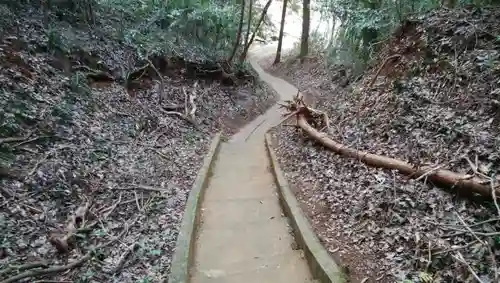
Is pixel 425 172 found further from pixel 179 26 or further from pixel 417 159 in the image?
pixel 179 26

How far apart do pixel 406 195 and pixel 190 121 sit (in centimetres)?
756

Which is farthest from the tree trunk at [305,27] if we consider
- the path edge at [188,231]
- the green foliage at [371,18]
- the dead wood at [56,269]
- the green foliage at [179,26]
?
the dead wood at [56,269]

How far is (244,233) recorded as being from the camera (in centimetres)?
593

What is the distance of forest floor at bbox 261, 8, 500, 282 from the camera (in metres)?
4.26

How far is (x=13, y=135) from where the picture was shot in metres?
6.38

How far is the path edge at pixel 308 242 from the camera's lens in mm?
4534

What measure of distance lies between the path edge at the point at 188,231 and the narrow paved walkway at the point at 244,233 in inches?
5.6

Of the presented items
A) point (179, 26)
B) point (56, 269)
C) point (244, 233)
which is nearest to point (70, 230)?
point (56, 269)

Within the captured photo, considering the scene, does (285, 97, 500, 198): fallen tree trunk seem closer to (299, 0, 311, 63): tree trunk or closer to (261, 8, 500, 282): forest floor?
(261, 8, 500, 282): forest floor

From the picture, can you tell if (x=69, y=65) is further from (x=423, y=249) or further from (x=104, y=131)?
(x=423, y=249)

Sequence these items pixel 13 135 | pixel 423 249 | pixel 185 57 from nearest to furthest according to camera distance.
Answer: pixel 423 249
pixel 13 135
pixel 185 57

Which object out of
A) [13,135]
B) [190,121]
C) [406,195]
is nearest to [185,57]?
[190,121]

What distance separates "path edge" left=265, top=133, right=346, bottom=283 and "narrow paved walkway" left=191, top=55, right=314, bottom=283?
0.13 metres

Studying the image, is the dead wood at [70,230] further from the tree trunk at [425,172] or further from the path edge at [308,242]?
the tree trunk at [425,172]
